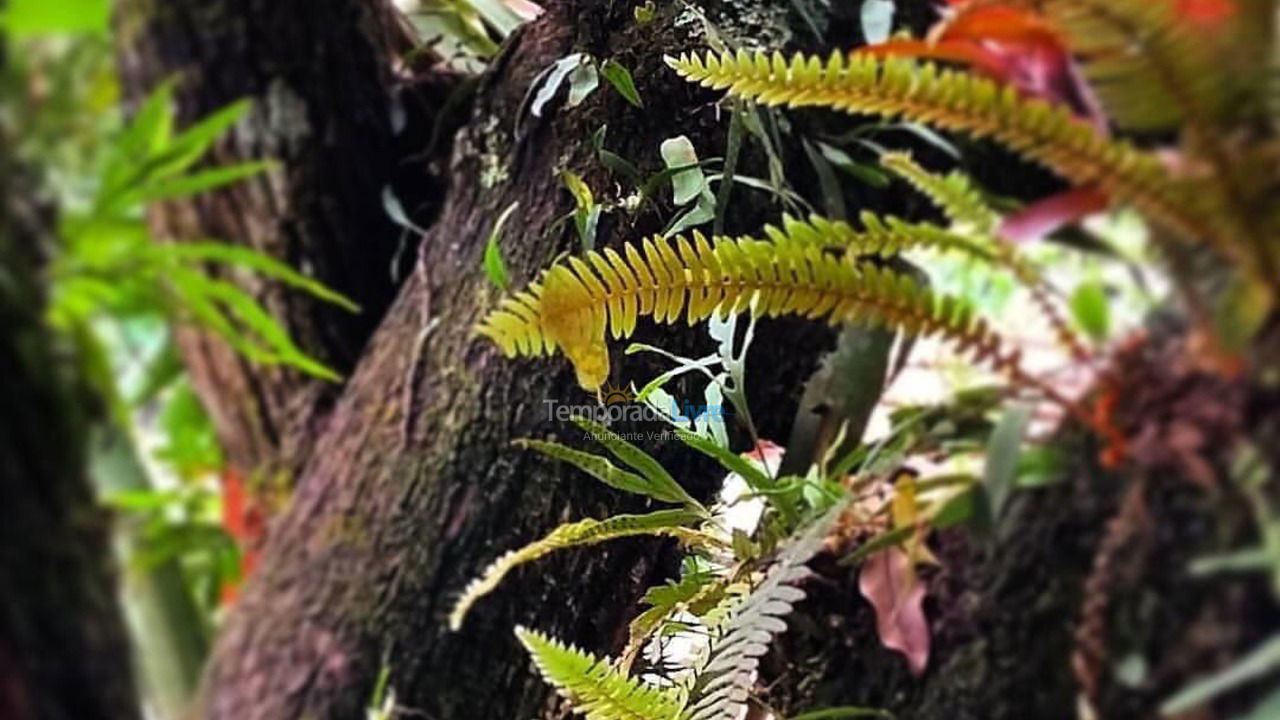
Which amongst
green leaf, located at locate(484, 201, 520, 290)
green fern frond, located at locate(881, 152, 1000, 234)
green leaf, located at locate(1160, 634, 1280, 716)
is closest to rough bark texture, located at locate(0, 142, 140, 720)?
green leaf, located at locate(484, 201, 520, 290)

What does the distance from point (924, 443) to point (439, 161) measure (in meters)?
0.31

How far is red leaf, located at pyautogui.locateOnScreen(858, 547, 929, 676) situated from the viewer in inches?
17.2

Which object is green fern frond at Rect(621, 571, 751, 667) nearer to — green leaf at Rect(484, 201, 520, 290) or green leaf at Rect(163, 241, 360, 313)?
green leaf at Rect(484, 201, 520, 290)

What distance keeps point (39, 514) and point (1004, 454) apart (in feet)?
1.94

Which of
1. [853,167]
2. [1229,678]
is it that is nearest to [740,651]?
[1229,678]

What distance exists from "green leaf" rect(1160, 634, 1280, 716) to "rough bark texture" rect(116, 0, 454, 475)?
54 centimetres

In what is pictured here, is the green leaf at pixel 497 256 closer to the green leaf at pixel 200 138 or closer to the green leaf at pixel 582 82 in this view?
the green leaf at pixel 582 82

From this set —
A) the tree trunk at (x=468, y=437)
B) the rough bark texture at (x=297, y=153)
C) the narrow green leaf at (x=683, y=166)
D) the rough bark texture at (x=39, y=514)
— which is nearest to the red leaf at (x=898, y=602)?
the tree trunk at (x=468, y=437)

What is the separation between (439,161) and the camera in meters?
0.60

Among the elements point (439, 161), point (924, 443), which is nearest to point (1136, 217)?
point (924, 443)

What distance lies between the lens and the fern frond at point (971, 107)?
0.25m

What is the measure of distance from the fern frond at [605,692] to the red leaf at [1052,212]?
→ 0.58 feet

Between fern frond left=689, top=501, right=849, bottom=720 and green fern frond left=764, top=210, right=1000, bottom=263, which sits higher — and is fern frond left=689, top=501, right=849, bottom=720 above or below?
below

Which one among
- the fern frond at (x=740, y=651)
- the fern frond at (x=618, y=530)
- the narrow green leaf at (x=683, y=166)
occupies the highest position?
the narrow green leaf at (x=683, y=166)
